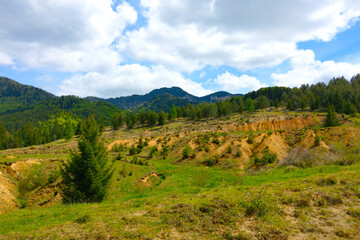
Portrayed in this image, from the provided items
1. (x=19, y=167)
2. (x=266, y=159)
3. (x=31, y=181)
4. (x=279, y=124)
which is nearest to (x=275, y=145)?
(x=266, y=159)

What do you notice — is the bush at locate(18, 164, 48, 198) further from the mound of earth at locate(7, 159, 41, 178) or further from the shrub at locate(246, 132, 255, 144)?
the shrub at locate(246, 132, 255, 144)

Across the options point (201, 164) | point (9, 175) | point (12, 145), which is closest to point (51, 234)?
point (9, 175)

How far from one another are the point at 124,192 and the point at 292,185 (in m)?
17.2

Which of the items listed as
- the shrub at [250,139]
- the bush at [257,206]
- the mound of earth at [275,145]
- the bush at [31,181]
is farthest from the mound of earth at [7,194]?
the shrub at [250,139]

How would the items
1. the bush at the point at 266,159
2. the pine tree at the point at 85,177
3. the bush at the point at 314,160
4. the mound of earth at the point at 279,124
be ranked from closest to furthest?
the pine tree at the point at 85,177 → the bush at the point at 314,160 → the bush at the point at 266,159 → the mound of earth at the point at 279,124

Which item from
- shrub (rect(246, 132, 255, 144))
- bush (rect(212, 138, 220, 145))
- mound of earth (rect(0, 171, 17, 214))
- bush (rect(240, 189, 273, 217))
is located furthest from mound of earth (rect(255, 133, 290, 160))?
mound of earth (rect(0, 171, 17, 214))

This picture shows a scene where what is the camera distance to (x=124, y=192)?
68.2ft

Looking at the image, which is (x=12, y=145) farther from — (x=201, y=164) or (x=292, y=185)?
(x=292, y=185)

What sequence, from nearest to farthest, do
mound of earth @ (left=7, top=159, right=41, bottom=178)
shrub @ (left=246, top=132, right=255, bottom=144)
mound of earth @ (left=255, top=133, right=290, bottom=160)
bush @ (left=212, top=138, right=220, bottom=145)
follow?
mound of earth @ (left=7, top=159, right=41, bottom=178)
mound of earth @ (left=255, top=133, right=290, bottom=160)
shrub @ (left=246, top=132, right=255, bottom=144)
bush @ (left=212, top=138, right=220, bottom=145)

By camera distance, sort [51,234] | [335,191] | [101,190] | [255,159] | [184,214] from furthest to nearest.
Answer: [255,159] → [101,190] → [335,191] → [184,214] → [51,234]

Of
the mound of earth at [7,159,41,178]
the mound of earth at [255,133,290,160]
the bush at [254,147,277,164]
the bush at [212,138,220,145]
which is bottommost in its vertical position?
the bush at [254,147,277,164]

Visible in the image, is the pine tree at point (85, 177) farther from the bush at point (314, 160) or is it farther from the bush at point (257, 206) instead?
the bush at point (314, 160)

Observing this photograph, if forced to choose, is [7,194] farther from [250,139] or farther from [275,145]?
[275,145]

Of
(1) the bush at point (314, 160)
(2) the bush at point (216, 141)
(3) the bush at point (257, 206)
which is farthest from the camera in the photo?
(2) the bush at point (216, 141)
